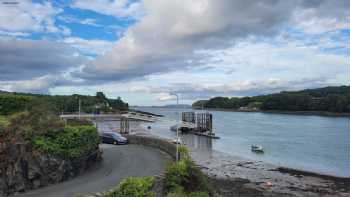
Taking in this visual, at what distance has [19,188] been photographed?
20.3 meters

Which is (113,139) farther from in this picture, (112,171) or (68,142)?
(68,142)

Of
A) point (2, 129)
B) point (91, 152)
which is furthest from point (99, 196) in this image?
point (91, 152)

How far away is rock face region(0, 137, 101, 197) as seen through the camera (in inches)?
790

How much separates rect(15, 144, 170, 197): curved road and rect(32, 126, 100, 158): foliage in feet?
6.01

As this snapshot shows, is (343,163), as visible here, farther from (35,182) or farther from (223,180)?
(35,182)

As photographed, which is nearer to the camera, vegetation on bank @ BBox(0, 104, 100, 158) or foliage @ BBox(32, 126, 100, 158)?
vegetation on bank @ BBox(0, 104, 100, 158)

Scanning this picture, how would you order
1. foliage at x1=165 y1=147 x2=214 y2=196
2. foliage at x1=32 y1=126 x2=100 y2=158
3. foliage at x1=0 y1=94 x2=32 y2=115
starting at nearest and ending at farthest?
foliage at x1=165 y1=147 x2=214 y2=196, foliage at x1=32 y1=126 x2=100 y2=158, foliage at x1=0 y1=94 x2=32 y2=115

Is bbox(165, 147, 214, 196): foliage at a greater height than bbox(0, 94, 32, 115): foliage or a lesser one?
lesser

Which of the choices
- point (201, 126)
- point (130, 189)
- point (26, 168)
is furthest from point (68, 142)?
point (201, 126)

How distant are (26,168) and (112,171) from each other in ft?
20.7

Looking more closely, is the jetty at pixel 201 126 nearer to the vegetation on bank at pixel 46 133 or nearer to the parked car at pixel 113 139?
the parked car at pixel 113 139

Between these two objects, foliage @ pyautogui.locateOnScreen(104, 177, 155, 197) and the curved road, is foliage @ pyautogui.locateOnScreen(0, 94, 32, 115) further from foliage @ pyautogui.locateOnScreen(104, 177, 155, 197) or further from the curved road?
foliage @ pyautogui.locateOnScreen(104, 177, 155, 197)

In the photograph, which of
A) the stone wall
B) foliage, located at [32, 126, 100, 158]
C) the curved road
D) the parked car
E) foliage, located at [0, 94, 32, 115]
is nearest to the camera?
the curved road

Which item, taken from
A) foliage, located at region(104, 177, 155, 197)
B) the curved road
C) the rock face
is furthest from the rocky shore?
foliage, located at region(104, 177, 155, 197)
